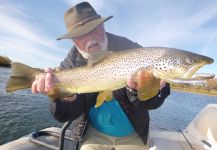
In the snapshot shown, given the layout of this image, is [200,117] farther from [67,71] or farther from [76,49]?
[67,71]

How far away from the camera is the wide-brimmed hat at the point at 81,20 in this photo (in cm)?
317

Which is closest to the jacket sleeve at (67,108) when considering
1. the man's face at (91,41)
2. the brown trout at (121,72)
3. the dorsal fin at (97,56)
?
the brown trout at (121,72)

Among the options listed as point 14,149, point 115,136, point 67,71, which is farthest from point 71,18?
point 14,149

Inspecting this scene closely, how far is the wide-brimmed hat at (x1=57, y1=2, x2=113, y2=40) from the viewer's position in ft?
10.4

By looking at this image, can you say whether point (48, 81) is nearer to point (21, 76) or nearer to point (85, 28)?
point (21, 76)

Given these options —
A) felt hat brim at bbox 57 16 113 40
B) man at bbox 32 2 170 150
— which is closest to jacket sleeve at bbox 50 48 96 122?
man at bbox 32 2 170 150

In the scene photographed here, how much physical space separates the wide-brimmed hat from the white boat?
1.85 metres

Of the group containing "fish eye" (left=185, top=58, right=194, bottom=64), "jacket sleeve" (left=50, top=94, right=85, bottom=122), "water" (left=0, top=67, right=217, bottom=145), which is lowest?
"water" (left=0, top=67, right=217, bottom=145)

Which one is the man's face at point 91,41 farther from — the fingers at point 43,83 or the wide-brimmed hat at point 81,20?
the fingers at point 43,83

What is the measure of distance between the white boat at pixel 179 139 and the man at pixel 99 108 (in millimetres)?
802

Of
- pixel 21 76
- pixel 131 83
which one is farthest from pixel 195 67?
pixel 21 76

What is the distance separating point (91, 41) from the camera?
10.9ft

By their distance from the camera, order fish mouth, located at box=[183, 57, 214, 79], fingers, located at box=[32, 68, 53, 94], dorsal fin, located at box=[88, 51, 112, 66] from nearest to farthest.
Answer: fish mouth, located at box=[183, 57, 214, 79]
dorsal fin, located at box=[88, 51, 112, 66]
fingers, located at box=[32, 68, 53, 94]

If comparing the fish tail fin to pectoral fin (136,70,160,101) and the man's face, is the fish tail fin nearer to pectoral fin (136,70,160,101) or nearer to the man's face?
the man's face
